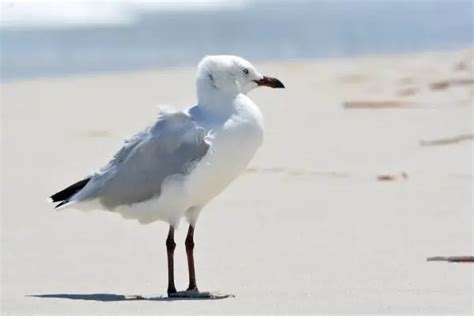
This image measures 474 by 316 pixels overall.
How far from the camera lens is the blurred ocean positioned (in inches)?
1004

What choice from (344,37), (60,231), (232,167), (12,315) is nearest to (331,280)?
(232,167)

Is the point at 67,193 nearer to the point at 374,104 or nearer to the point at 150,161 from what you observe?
the point at 150,161

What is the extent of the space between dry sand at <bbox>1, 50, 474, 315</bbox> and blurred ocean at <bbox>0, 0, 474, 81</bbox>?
24.9 feet

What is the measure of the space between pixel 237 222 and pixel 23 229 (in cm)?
130

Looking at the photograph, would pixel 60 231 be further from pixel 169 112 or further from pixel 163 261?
pixel 169 112

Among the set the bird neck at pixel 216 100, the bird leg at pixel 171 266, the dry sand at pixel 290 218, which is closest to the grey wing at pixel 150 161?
the bird neck at pixel 216 100

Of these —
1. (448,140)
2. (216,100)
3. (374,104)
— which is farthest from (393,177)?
(374,104)

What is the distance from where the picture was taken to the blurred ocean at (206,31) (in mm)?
25500

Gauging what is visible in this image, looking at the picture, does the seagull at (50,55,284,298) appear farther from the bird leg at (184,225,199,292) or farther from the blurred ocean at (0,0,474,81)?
the blurred ocean at (0,0,474,81)

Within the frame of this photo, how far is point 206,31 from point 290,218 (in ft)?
71.9

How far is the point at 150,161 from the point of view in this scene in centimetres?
730

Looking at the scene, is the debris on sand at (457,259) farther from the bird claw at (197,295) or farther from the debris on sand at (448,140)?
the debris on sand at (448,140)

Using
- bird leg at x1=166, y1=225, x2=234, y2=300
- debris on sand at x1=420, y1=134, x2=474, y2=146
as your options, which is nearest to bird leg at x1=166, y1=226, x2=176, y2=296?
bird leg at x1=166, y1=225, x2=234, y2=300

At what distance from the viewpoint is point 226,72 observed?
7.36 m
